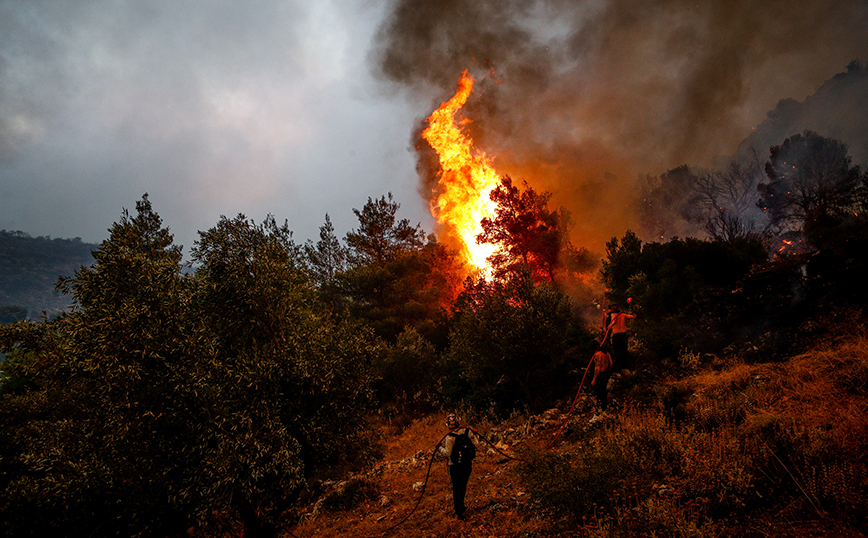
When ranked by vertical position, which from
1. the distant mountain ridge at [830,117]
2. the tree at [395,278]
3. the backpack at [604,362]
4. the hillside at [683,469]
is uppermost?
the distant mountain ridge at [830,117]

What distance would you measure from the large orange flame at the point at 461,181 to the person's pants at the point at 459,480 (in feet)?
127

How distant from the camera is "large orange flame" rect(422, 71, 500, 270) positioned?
170ft

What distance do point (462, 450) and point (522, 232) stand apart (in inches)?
1478

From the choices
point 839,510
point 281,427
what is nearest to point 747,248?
point 839,510

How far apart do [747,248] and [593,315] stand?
15.5 metres

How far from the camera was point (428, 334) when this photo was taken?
3722 cm

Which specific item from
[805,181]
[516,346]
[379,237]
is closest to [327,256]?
[379,237]

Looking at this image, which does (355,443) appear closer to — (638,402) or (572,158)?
(638,402)

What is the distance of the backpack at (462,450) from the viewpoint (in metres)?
11.4

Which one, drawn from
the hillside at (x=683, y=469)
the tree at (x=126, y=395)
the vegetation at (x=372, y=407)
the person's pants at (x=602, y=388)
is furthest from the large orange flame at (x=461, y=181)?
the tree at (x=126, y=395)

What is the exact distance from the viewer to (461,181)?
5447cm

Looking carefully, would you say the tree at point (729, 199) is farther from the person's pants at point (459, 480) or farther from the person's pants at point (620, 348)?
the person's pants at point (459, 480)

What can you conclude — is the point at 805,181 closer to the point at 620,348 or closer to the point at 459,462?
the point at 620,348

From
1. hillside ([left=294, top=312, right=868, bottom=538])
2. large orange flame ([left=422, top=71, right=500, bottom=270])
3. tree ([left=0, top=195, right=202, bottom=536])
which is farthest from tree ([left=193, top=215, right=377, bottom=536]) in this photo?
large orange flame ([left=422, top=71, right=500, bottom=270])
